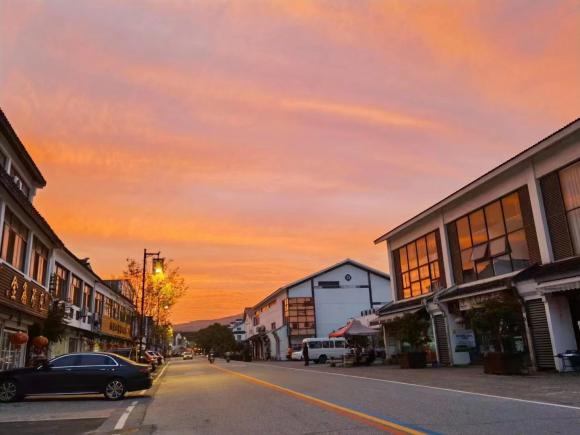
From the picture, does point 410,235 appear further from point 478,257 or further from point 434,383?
point 434,383

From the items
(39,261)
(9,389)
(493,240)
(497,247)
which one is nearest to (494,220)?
(493,240)

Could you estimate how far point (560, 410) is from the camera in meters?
9.63

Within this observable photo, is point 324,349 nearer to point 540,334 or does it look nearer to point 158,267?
point 158,267

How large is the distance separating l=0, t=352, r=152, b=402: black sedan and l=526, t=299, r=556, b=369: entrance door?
47.9 feet

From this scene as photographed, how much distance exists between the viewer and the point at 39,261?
89.2ft

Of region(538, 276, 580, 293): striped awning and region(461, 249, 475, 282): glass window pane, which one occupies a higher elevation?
region(461, 249, 475, 282): glass window pane

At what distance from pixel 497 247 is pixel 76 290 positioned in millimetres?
29285

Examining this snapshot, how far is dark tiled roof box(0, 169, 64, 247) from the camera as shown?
17922 mm

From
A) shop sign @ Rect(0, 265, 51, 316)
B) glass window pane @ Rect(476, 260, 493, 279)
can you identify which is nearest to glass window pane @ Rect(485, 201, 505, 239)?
glass window pane @ Rect(476, 260, 493, 279)

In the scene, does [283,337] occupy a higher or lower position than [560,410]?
higher

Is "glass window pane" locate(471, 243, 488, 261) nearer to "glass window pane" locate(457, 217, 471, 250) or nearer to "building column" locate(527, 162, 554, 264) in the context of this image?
"glass window pane" locate(457, 217, 471, 250)

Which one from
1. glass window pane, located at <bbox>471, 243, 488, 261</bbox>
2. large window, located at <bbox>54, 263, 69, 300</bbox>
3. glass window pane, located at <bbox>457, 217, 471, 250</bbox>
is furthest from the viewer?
large window, located at <bbox>54, 263, 69, 300</bbox>

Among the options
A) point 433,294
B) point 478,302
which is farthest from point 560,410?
point 433,294

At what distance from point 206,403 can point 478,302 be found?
14022 mm
